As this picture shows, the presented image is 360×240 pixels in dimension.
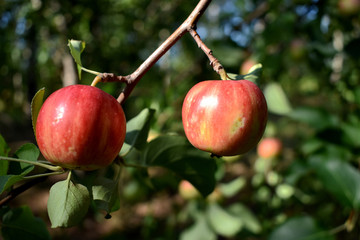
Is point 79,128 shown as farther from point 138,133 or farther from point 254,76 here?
point 254,76

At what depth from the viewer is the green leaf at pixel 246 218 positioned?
4.74 feet

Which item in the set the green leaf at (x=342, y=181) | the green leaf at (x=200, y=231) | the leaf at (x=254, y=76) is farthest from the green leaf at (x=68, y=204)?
the green leaf at (x=200, y=231)

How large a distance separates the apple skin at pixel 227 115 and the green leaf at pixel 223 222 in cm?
98

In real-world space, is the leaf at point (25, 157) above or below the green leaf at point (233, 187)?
above

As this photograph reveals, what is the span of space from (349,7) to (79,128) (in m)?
1.47

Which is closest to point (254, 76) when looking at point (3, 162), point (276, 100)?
point (3, 162)

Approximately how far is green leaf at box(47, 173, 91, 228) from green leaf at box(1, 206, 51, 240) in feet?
0.59

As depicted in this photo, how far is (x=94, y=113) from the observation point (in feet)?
1.41

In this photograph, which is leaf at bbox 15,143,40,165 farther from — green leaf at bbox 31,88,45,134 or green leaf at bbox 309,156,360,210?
green leaf at bbox 309,156,360,210

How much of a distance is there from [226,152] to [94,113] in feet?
0.71

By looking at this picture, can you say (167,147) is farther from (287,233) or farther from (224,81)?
(287,233)

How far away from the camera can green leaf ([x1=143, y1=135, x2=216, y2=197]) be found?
2.08 feet

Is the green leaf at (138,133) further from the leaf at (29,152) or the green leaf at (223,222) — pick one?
the green leaf at (223,222)

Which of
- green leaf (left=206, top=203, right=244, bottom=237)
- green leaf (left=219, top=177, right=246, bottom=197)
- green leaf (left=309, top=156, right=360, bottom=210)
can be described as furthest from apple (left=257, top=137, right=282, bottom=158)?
green leaf (left=309, top=156, right=360, bottom=210)
